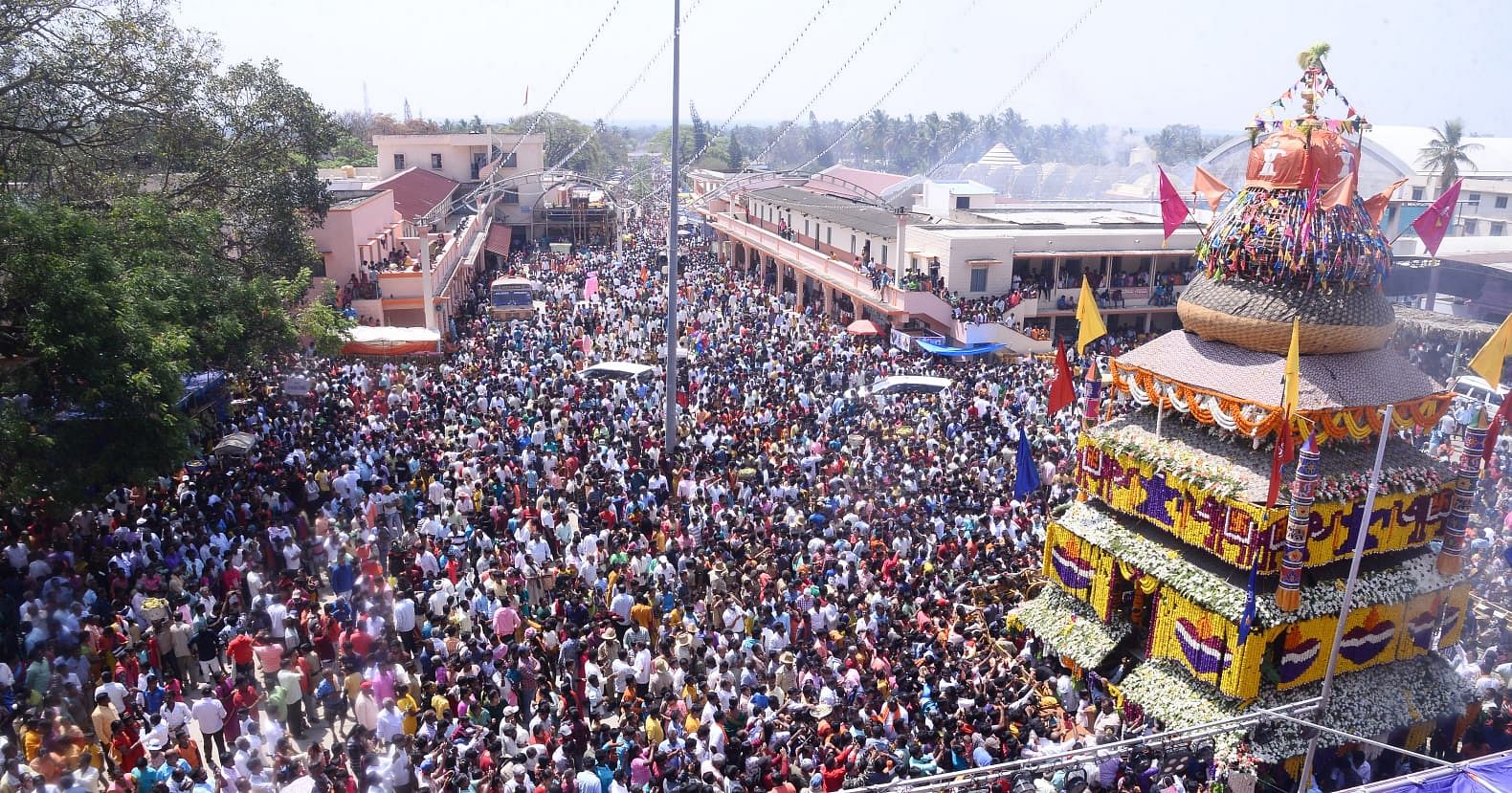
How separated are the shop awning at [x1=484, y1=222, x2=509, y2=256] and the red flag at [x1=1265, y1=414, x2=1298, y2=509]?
4160 centimetres

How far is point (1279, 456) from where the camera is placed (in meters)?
10.4

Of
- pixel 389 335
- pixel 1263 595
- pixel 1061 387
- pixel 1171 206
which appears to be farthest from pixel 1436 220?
pixel 389 335

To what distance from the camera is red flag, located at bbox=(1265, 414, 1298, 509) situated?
10.4 metres

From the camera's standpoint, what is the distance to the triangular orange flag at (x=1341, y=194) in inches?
440

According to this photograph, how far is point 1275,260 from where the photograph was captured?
11.5m

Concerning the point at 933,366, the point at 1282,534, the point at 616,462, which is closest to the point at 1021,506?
the point at 1282,534

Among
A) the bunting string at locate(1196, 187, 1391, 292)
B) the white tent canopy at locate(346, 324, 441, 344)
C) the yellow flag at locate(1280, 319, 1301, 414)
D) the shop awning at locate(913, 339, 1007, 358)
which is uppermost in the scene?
the bunting string at locate(1196, 187, 1391, 292)

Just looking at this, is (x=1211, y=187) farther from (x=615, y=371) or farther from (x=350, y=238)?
(x=350, y=238)

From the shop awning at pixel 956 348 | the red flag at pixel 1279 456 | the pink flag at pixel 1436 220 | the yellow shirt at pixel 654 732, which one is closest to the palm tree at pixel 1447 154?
the shop awning at pixel 956 348

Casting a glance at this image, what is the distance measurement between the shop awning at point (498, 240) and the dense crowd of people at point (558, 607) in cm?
2721

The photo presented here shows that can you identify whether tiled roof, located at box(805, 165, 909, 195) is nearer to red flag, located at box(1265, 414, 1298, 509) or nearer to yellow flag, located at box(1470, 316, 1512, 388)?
yellow flag, located at box(1470, 316, 1512, 388)

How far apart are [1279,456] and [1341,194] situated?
320 cm

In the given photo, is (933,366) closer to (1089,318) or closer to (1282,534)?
(1089,318)

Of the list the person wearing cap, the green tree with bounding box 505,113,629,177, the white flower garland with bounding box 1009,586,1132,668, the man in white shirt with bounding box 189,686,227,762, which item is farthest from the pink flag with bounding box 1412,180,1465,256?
the green tree with bounding box 505,113,629,177
